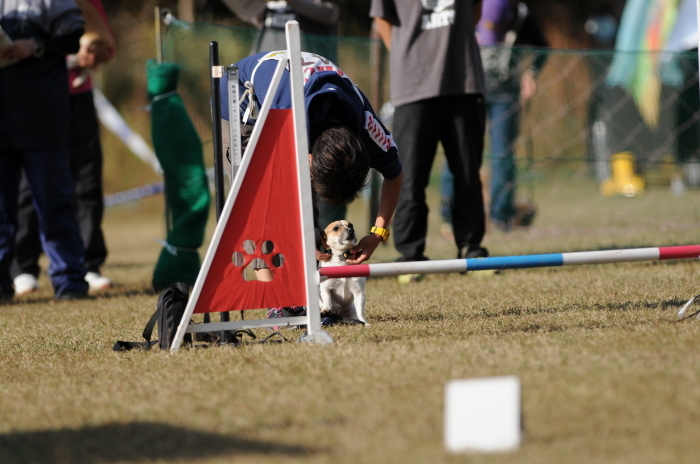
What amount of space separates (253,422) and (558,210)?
6.70 metres

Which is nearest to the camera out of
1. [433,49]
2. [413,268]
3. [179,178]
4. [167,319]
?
[413,268]

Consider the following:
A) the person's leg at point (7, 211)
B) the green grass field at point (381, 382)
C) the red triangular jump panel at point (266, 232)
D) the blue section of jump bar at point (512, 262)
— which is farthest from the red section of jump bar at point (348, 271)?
the person's leg at point (7, 211)

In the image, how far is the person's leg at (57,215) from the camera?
189 inches

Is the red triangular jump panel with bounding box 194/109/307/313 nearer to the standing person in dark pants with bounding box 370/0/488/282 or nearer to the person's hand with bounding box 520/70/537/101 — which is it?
the standing person in dark pants with bounding box 370/0/488/282

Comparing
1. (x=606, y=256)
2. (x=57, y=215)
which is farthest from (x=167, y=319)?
(x=57, y=215)

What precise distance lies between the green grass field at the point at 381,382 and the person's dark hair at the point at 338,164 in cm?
51

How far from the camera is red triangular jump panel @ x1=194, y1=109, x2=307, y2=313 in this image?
2.91 meters

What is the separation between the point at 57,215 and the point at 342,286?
2.12m

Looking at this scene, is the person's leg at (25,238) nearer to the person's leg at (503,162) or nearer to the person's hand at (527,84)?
the person's leg at (503,162)

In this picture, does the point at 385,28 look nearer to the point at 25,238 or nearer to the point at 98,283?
the point at 98,283

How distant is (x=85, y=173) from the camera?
5.86m

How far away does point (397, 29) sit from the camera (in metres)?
4.92

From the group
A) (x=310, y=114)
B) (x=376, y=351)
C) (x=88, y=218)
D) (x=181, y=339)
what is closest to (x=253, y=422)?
(x=376, y=351)

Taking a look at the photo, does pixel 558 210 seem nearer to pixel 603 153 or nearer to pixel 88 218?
pixel 603 153
